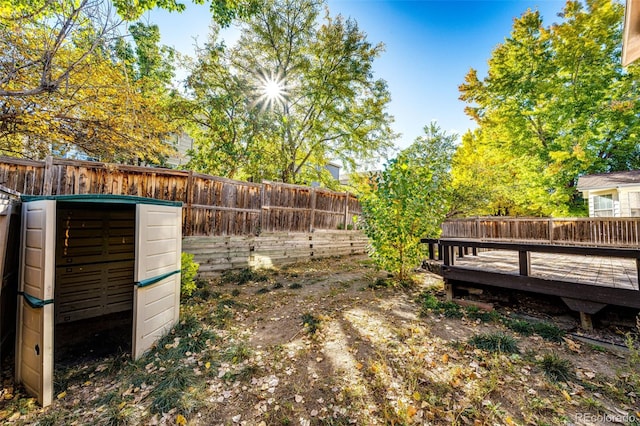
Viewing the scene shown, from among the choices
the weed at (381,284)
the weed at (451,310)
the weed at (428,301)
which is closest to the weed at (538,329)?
the weed at (451,310)

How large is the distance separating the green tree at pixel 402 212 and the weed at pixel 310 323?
2.40 meters

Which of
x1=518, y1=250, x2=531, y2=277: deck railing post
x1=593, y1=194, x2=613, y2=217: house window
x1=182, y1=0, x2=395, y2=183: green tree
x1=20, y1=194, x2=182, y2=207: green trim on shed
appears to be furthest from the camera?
x1=593, y1=194, x2=613, y2=217: house window

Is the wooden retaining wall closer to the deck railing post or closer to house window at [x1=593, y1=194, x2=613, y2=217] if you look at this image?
the deck railing post

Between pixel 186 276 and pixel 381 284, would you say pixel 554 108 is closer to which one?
pixel 381 284

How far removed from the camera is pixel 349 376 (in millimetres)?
2525

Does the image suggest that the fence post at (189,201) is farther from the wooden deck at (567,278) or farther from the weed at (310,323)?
the wooden deck at (567,278)

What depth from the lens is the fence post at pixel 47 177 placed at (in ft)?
13.8

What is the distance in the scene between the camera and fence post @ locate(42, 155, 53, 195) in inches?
165

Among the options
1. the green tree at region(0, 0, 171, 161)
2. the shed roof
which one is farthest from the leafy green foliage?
the shed roof

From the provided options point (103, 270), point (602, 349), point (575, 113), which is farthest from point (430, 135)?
point (103, 270)

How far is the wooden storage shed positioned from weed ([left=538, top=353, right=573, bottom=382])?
463cm

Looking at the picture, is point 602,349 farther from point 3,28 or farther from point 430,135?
point 430,135

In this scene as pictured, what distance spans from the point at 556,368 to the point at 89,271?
21.1ft

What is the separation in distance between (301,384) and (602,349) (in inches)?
149
